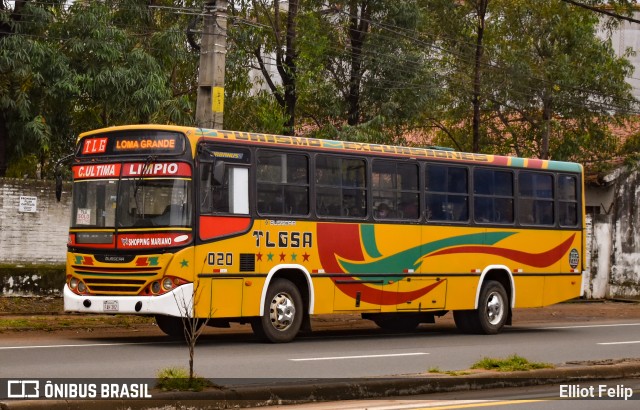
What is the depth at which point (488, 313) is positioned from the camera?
70.4ft

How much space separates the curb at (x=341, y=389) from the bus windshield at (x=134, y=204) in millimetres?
5256

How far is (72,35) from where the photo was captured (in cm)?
2523

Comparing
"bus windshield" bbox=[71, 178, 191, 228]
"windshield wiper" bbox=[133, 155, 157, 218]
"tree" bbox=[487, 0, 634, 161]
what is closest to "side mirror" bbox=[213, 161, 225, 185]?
"bus windshield" bbox=[71, 178, 191, 228]

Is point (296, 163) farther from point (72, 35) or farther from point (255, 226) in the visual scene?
point (72, 35)

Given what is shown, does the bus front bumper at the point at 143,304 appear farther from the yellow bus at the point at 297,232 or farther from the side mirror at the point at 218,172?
the side mirror at the point at 218,172

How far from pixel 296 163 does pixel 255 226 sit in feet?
4.30

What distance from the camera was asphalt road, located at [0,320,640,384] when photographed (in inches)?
520

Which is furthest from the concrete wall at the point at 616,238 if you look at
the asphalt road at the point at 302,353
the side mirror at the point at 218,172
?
the side mirror at the point at 218,172

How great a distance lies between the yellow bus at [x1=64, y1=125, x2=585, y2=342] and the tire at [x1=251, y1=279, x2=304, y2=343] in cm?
2

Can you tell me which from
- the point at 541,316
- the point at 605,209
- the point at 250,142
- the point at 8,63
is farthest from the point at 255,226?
the point at 605,209

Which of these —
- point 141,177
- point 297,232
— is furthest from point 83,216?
point 297,232

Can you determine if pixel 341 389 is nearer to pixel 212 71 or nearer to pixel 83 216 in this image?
pixel 83 216

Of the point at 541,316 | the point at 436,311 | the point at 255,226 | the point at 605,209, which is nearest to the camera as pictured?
the point at 255,226

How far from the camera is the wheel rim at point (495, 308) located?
21516 millimetres
